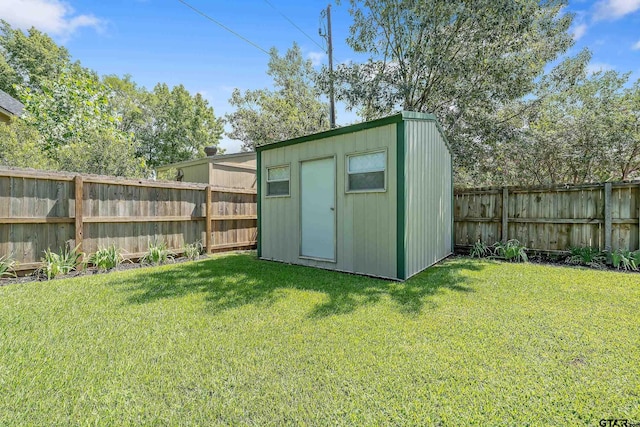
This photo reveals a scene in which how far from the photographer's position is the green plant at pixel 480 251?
668 cm

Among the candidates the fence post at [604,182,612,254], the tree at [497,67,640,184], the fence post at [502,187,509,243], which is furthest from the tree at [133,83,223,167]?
the fence post at [604,182,612,254]

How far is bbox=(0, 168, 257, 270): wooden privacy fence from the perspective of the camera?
459 cm

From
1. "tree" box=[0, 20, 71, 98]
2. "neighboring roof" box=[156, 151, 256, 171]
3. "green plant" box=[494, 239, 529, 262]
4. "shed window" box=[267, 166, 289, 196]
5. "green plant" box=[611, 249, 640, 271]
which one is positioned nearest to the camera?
"green plant" box=[611, 249, 640, 271]

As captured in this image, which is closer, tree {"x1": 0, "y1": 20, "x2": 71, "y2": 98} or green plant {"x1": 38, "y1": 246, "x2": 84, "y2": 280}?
green plant {"x1": 38, "y1": 246, "x2": 84, "y2": 280}

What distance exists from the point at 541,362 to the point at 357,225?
10.6 feet

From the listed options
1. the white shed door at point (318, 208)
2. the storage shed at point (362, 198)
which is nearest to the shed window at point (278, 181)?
the storage shed at point (362, 198)

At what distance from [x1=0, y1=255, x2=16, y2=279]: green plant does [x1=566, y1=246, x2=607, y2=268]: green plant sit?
9.64 metres

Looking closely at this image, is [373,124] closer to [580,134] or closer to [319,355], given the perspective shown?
[319,355]

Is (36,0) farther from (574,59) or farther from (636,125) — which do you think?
(636,125)

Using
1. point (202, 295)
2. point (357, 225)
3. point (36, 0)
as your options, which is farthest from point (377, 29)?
point (36, 0)

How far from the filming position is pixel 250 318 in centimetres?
306

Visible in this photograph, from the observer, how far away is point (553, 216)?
6176 mm

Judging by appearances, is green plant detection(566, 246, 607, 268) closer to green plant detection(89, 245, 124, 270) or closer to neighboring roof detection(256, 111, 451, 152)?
neighboring roof detection(256, 111, 451, 152)

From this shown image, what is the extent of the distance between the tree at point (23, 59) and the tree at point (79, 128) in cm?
917
